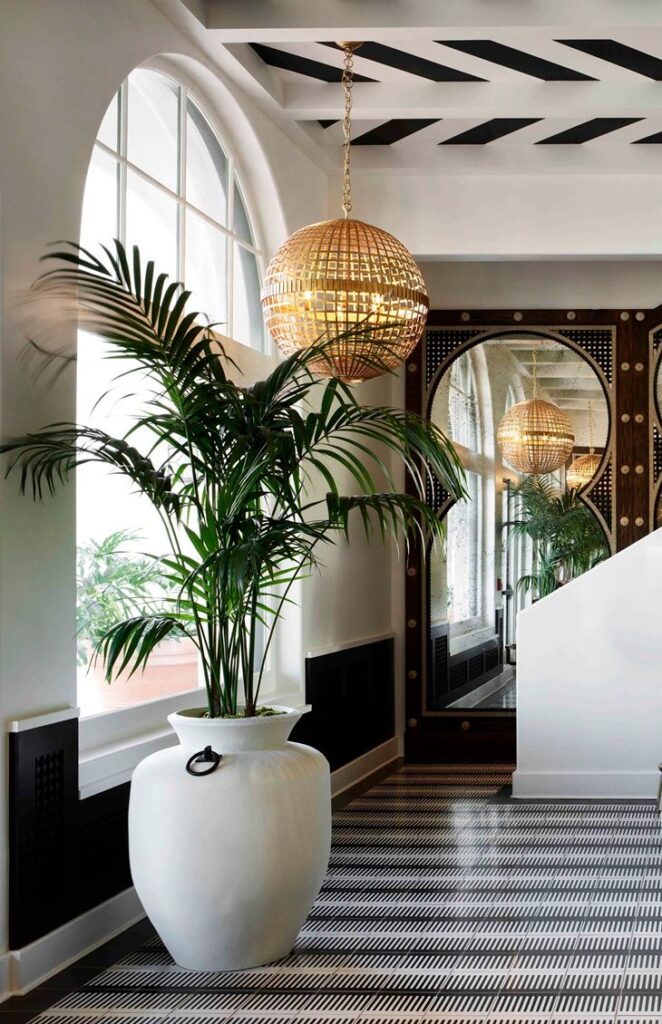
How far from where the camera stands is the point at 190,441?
3.87 metres

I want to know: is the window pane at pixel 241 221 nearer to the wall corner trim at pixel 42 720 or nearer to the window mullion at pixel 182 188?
the window mullion at pixel 182 188

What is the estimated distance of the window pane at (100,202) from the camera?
4.32 metres

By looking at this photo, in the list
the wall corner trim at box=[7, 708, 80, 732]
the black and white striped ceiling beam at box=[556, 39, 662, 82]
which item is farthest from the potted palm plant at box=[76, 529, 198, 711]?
the black and white striped ceiling beam at box=[556, 39, 662, 82]

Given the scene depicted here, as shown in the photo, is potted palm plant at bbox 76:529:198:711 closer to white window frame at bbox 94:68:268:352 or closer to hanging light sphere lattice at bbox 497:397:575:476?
white window frame at bbox 94:68:268:352

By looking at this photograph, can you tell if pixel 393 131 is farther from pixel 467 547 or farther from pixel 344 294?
pixel 467 547

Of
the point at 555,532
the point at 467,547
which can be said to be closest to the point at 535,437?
the point at 555,532

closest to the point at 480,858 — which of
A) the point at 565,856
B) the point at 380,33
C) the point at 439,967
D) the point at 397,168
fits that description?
the point at 565,856

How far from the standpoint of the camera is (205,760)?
12.1 feet

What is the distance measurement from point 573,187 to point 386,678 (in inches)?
127

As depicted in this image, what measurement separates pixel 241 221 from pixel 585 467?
305 centimetres

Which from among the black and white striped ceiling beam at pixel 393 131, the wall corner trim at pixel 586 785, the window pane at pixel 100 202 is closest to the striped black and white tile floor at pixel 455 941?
the wall corner trim at pixel 586 785

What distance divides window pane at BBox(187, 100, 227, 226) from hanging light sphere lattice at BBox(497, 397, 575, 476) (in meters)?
2.83

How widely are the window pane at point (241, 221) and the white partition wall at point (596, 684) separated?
249 centimetres

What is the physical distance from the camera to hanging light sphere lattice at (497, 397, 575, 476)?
7898 millimetres
